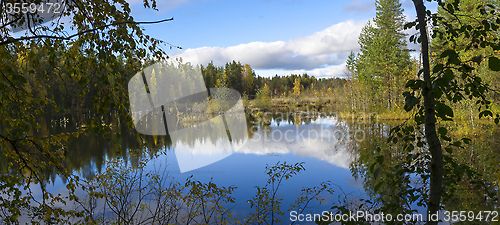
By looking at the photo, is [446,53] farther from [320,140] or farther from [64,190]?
[320,140]

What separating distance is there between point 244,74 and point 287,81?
3716cm

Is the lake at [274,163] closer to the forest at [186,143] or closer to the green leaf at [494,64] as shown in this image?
the forest at [186,143]

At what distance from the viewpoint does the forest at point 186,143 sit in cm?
201

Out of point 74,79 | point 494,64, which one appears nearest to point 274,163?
point 74,79

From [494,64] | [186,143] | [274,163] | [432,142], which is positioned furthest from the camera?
[186,143]

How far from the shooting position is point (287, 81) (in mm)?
111438

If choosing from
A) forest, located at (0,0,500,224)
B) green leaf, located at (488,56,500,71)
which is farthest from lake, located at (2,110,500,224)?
green leaf, located at (488,56,500,71)

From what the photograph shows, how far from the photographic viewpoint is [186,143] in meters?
20.9

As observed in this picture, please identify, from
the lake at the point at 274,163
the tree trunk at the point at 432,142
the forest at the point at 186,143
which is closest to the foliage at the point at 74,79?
the forest at the point at 186,143

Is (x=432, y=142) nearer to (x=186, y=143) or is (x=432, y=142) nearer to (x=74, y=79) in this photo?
(x=74, y=79)

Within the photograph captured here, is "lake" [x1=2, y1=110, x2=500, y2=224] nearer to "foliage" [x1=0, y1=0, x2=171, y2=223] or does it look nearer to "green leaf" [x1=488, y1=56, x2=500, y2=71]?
"foliage" [x1=0, y1=0, x2=171, y2=223]

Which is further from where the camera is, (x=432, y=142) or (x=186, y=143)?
(x=186, y=143)

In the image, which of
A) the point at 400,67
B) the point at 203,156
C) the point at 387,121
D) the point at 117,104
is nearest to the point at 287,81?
the point at 400,67

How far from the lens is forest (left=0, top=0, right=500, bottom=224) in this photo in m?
2.01
